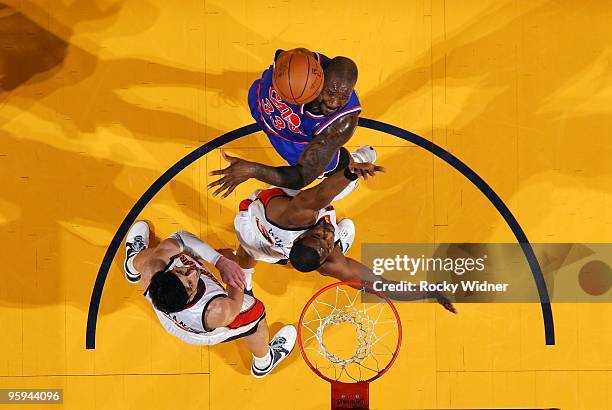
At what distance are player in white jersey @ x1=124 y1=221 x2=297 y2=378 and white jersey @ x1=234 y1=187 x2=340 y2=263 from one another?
24cm

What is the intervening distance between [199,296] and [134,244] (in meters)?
0.94

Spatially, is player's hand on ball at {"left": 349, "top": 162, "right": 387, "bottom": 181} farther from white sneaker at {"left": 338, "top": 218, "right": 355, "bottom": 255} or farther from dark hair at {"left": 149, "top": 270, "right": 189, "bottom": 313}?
dark hair at {"left": 149, "top": 270, "right": 189, "bottom": 313}

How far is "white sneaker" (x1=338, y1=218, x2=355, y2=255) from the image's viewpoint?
16.7 feet

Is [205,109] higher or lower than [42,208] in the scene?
higher

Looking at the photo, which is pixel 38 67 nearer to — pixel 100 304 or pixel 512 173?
pixel 100 304

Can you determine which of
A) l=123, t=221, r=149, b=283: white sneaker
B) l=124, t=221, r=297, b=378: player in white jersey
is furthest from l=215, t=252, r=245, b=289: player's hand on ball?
l=123, t=221, r=149, b=283: white sneaker

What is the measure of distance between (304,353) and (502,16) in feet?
10.7

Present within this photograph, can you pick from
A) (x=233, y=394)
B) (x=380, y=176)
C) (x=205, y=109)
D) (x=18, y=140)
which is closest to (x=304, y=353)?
(x=233, y=394)

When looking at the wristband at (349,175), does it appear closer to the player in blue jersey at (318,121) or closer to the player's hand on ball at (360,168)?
the player's hand on ball at (360,168)

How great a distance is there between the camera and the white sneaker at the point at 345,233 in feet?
16.7

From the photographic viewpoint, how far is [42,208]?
5.26 metres

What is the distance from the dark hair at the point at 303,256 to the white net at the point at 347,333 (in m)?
0.76

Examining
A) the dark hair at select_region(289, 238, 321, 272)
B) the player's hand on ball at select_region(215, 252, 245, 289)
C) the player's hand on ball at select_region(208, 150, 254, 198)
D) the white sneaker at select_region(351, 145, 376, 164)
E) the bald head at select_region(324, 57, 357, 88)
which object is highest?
the bald head at select_region(324, 57, 357, 88)
